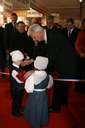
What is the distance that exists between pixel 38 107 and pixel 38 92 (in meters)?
0.21

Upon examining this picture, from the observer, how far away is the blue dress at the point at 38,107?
4402 millimetres

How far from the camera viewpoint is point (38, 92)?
442 cm

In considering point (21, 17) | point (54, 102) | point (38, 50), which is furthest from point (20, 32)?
point (21, 17)

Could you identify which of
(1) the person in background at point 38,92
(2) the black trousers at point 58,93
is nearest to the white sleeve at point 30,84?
(1) the person in background at point 38,92

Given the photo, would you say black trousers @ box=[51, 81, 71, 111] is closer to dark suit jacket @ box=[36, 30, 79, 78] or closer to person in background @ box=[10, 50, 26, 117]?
dark suit jacket @ box=[36, 30, 79, 78]

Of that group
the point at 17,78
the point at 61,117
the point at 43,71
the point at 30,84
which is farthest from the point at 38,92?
the point at 61,117

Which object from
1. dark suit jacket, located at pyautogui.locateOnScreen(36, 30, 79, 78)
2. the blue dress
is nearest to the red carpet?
the blue dress

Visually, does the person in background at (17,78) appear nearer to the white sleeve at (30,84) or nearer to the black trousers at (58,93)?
the white sleeve at (30,84)

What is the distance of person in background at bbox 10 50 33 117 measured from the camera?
15.8 feet

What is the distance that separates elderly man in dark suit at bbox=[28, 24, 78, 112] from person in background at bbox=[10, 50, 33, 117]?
0.44 m

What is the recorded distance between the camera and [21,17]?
1519cm

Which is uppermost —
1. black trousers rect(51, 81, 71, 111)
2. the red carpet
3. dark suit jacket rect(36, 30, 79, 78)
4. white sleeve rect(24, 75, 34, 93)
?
dark suit jacket rect(36, 30, 79, 78)

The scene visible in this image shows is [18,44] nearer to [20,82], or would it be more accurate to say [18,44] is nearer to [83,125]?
[20,82]

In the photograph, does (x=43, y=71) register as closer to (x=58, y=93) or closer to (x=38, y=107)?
(x=38, y=107)
